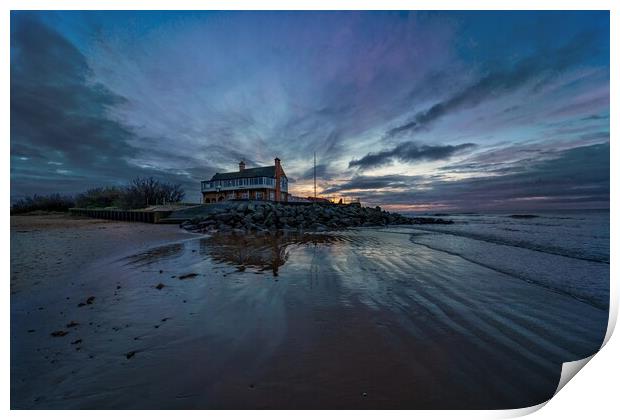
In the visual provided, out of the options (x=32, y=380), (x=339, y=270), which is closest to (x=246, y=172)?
(x=339, y=270)

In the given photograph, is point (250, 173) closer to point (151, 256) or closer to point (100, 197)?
point (100, 197)

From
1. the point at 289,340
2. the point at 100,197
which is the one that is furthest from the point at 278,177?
the point at 289,340

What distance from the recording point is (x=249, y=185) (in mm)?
38875

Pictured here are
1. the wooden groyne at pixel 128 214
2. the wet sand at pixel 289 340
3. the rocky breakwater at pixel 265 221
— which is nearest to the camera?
the wet sand at pixel 289 340

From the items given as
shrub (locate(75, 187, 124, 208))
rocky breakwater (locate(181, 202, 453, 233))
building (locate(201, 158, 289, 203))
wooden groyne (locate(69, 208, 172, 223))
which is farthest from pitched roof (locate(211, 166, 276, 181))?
wooden groyne (locate(69, 208, 172, 223))

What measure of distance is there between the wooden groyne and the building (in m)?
14.7

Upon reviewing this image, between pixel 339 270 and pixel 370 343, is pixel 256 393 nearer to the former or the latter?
pixel 370 343

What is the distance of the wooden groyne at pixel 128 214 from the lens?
2317 cm

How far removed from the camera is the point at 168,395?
1.98 metres

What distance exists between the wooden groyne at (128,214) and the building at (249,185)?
14684mm

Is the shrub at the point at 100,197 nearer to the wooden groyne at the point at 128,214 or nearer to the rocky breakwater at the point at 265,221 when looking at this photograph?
the wooden groyne at the point at 128,214

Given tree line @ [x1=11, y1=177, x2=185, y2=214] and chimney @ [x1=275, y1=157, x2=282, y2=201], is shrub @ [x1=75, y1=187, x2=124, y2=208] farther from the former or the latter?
chimney @ [x1=275, y1=157, x2=282, y2=201]

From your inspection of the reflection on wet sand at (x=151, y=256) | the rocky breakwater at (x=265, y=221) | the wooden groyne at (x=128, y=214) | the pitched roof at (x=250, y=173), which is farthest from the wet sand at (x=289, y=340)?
the pitched roof at (x=250, y=173)
